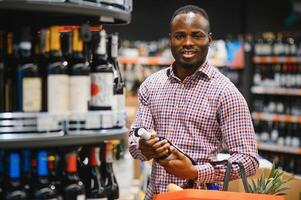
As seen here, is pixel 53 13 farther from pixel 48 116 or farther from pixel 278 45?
pixel 278 45

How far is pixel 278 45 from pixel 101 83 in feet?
21.8

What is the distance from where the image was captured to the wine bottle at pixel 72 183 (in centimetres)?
221

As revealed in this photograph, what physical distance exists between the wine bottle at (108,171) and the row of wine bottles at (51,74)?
21 centimetres

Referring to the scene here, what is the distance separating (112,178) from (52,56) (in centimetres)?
67

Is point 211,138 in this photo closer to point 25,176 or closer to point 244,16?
point 25,176

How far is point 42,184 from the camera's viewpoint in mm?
2176

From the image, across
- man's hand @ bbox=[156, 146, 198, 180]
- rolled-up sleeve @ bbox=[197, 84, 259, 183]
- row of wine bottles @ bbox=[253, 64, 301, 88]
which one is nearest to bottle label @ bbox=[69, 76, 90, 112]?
man's hand @ bbox=[156, 146, 198, 180]

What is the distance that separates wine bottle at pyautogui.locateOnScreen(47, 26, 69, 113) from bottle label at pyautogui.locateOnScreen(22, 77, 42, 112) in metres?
0.04

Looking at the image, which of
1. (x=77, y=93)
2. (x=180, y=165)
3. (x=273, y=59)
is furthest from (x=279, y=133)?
(x=77, y=93)

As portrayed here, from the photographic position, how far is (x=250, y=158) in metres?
2.75

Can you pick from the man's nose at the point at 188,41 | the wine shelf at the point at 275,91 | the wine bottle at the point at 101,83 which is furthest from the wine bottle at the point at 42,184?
the wine shelf at the point at 275,91

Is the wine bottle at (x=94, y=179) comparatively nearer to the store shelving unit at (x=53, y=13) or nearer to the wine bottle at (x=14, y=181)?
the wine bottle at (x=14, y=181)

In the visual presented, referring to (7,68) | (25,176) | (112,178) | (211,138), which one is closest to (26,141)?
(25,176)

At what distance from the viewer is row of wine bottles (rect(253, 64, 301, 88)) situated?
823 cm
